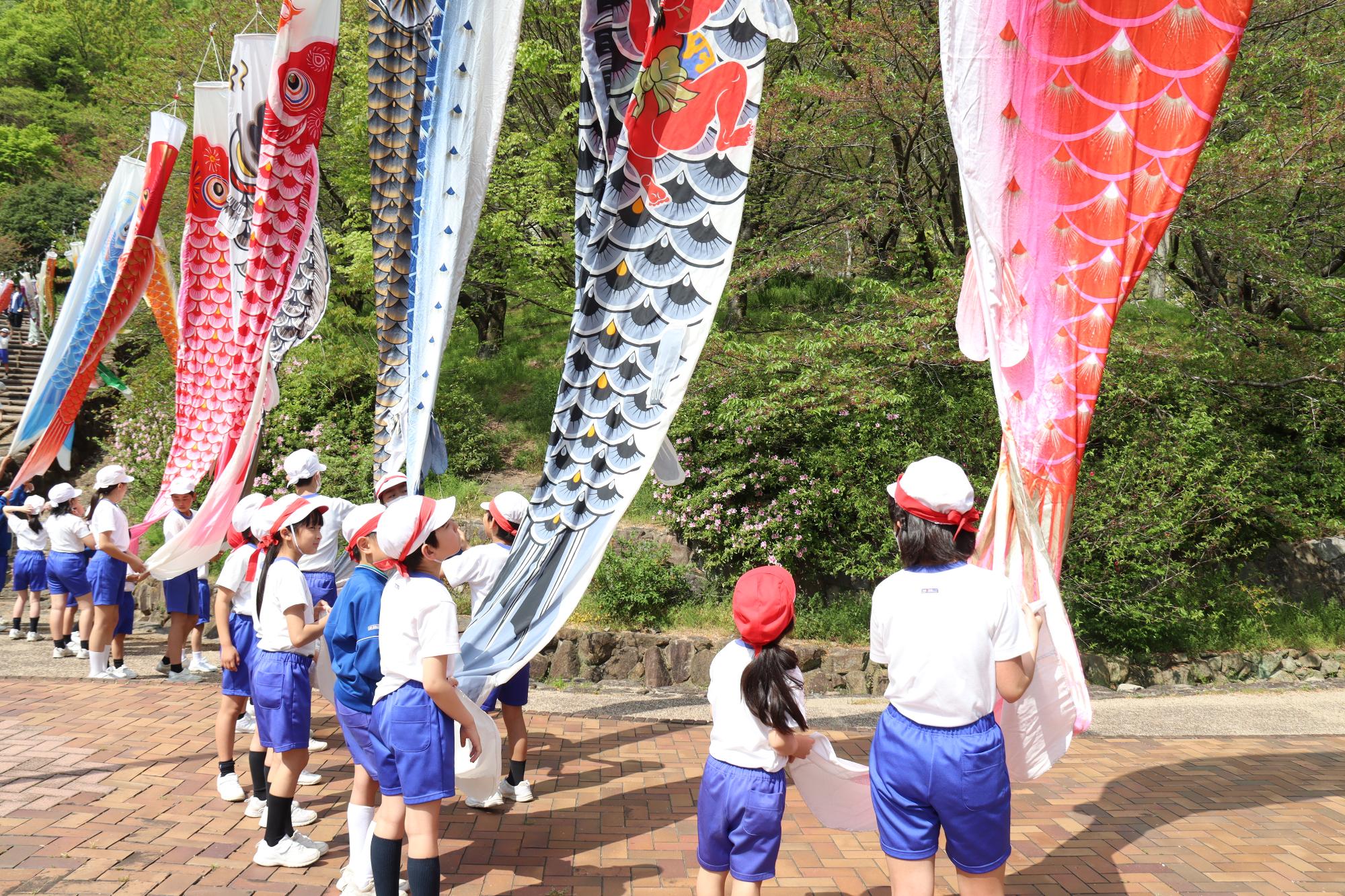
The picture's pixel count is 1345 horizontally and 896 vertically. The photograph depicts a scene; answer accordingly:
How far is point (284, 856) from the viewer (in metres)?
4.03

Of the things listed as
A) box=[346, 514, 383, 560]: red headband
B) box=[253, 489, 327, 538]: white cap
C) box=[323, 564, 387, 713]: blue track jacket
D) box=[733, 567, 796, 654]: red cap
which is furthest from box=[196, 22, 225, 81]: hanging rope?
box=[733, 567, 796, 654]: red cap

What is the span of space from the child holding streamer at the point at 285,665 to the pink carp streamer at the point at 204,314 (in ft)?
7.80

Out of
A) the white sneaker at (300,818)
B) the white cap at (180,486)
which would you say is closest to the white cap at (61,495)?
the white cap at (180,486)

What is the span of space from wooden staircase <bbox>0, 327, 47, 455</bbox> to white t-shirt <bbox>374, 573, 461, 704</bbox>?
51.1 feet

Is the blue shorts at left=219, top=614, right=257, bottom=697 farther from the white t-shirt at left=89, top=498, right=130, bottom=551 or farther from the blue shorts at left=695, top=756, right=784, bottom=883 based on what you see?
the white t-shirt at left=89, top=498, right=130, bottom=551

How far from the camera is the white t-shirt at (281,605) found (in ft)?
13.2

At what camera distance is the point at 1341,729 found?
6.44 m

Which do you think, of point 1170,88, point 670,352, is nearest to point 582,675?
point 670,352

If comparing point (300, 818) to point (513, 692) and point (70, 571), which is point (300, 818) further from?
point (70, 571)

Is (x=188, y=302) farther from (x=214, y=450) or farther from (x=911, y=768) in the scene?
(x=911, y=768)

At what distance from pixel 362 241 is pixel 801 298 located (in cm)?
705

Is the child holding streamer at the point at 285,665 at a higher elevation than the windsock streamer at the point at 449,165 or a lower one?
lower

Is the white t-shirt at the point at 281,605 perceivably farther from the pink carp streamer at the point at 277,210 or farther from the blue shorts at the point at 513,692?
the pink carp streamer at the point at 277,210

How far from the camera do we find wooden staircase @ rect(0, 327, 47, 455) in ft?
54.7
